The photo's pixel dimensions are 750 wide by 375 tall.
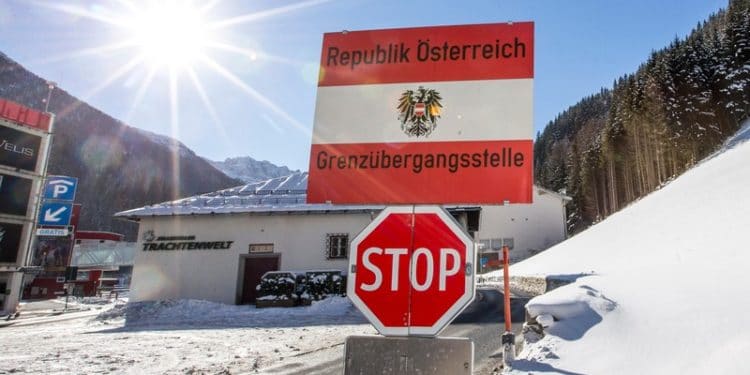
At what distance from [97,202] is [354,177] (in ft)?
448

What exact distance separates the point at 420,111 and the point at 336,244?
18317 mm

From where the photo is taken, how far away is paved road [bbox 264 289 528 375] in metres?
6.38

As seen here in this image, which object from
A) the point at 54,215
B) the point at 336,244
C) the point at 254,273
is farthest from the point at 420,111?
the point at 54,215

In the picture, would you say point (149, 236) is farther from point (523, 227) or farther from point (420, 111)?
point (523, 227)

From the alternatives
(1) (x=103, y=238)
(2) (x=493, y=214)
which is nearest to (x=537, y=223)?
(2) (x=493, y=214)

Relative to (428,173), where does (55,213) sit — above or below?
above

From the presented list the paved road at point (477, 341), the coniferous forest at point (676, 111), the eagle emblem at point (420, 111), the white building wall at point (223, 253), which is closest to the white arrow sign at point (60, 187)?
the white building wall at point (223, 253)

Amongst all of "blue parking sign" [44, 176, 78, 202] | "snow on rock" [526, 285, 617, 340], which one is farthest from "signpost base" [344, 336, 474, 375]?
"blue parking sign" [44, 176, 78, 202]

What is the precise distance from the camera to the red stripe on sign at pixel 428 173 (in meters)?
2.46

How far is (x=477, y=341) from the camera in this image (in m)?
8.32

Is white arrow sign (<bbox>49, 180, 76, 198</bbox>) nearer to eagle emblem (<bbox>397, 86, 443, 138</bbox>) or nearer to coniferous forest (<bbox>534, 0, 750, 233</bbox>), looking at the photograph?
eagle emblem (<bbox>397, 86, 443, 138</bbox>)

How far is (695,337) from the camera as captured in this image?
3.97 meters

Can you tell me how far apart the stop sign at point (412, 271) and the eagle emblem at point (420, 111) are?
1.79 feet

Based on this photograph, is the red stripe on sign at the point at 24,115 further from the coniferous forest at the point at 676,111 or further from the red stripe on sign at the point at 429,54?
the coniferous forest at the point at 676,111
